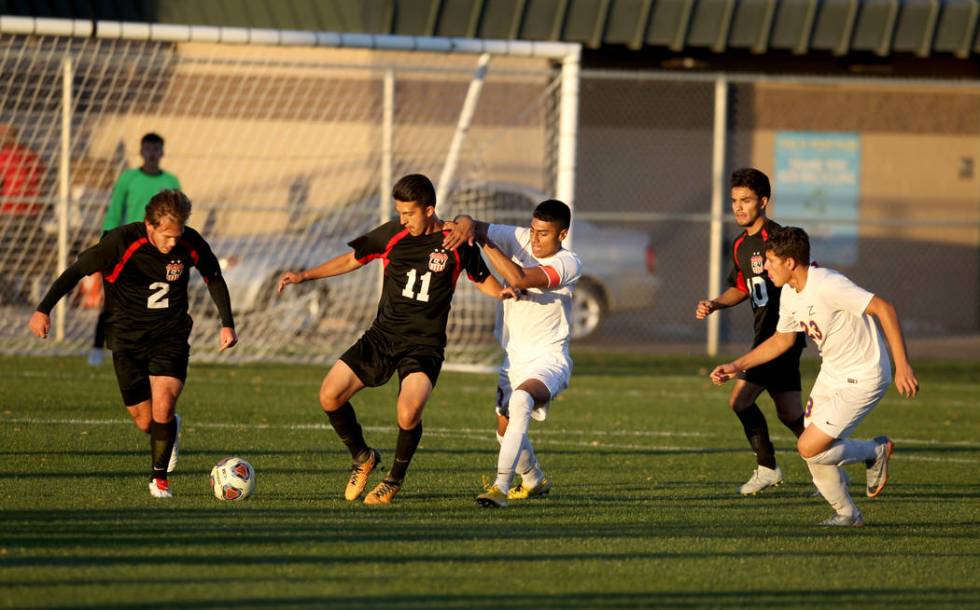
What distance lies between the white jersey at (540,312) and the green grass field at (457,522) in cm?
84

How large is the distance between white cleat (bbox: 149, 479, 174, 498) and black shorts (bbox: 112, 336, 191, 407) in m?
0.58

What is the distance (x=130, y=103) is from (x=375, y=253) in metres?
8.70

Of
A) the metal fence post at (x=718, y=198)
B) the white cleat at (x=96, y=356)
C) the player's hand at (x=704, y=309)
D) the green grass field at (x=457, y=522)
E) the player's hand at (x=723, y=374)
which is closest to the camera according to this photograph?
the green grass field at (x=457, y=522)

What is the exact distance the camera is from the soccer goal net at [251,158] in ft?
48.3

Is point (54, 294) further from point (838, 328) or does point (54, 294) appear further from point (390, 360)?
point (838, 328)

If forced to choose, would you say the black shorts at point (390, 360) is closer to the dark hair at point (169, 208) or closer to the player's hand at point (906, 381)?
the dark hair at point (169, 208)

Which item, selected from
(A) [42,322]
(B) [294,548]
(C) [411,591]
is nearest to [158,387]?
(A) [42,322]

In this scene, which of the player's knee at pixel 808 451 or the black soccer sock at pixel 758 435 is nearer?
the player's knee at pixel 808 451

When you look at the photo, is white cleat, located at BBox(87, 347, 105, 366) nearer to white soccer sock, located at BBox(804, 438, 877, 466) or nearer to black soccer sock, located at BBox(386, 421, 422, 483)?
black soccer sock, located at BBox(386, 421, 422, 483)

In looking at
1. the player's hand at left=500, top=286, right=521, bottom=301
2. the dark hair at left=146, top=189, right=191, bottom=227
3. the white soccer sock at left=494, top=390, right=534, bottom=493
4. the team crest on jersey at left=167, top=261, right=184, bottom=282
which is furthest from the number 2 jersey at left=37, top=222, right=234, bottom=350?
the white soccer sock at left=494, top=390, right=534, bottom=493

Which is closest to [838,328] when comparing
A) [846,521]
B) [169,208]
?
[846,521]

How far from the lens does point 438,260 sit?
782cm

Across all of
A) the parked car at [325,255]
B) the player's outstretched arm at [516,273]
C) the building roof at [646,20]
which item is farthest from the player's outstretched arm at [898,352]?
the building roof at [646,20]

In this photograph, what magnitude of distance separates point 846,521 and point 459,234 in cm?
241
